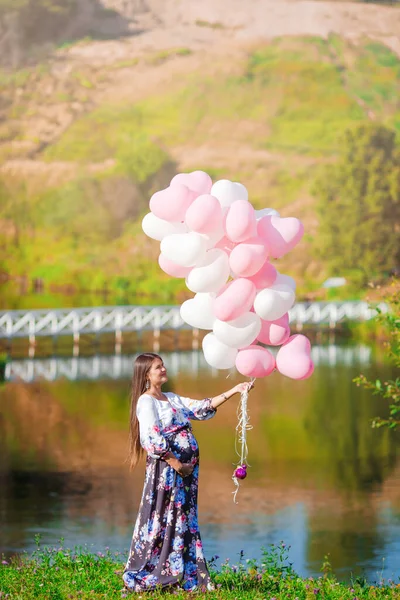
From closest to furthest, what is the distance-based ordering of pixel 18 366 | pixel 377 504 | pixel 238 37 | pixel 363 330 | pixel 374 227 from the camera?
pixel 377 504 < pixel 18 366 < pixel 363 330 < pixel 374 227 < pixel 238 37

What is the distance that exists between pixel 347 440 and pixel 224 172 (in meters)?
31.5

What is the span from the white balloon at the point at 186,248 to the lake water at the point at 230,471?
2562mm

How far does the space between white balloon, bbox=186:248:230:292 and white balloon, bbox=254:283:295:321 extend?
191 mm

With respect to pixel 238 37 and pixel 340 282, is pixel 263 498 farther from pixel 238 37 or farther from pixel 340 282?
pixel 238 37

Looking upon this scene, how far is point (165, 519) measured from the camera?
16.4 ft

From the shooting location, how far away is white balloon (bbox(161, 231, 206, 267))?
523 centimetres

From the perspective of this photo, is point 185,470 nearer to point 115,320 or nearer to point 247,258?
point 247,258

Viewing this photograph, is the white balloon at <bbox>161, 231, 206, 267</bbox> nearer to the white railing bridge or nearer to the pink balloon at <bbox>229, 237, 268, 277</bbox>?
the pink balloon at <bbox>229, 237, 268, 277</bbox>

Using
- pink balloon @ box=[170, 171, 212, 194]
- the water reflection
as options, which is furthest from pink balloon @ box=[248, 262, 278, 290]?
the water reflection

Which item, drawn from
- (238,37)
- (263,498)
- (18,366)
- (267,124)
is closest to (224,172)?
(267,124)

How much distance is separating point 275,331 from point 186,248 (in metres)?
0.57

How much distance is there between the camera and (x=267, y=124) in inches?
1790

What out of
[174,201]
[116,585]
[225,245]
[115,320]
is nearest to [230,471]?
[116,585]

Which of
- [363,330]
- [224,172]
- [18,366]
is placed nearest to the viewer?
[18,366]
